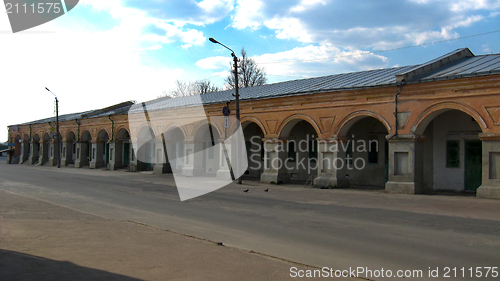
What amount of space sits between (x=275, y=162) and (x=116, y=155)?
17.6 m

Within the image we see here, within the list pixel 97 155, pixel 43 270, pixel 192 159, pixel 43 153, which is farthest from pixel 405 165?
pixel 43 153

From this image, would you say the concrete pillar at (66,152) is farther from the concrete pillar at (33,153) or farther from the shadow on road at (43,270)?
the shadow on road at (43,270)

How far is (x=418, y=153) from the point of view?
51.3 ft

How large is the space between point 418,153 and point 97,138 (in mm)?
28246

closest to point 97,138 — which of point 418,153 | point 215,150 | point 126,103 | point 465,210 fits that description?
point 126,103

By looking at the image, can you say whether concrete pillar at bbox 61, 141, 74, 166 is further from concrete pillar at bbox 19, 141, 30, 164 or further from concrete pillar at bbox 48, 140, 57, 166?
concrete pillar at bbox 19, 141, 30, 164

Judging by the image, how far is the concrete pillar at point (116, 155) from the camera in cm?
3219

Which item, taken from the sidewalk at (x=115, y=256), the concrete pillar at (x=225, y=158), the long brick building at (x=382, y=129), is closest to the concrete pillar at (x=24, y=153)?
the long brick building at (x=382, y=129)

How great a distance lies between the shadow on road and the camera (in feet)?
15.1

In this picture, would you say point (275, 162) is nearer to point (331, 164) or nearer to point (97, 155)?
point (331, 164)

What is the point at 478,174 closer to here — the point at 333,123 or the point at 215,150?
the point at 333,123

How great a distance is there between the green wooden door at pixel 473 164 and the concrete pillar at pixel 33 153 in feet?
148

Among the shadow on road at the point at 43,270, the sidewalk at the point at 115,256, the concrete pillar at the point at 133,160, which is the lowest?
the sidewalk at the point at 115,256

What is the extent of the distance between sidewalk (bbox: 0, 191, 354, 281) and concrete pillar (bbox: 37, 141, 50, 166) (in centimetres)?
3880
